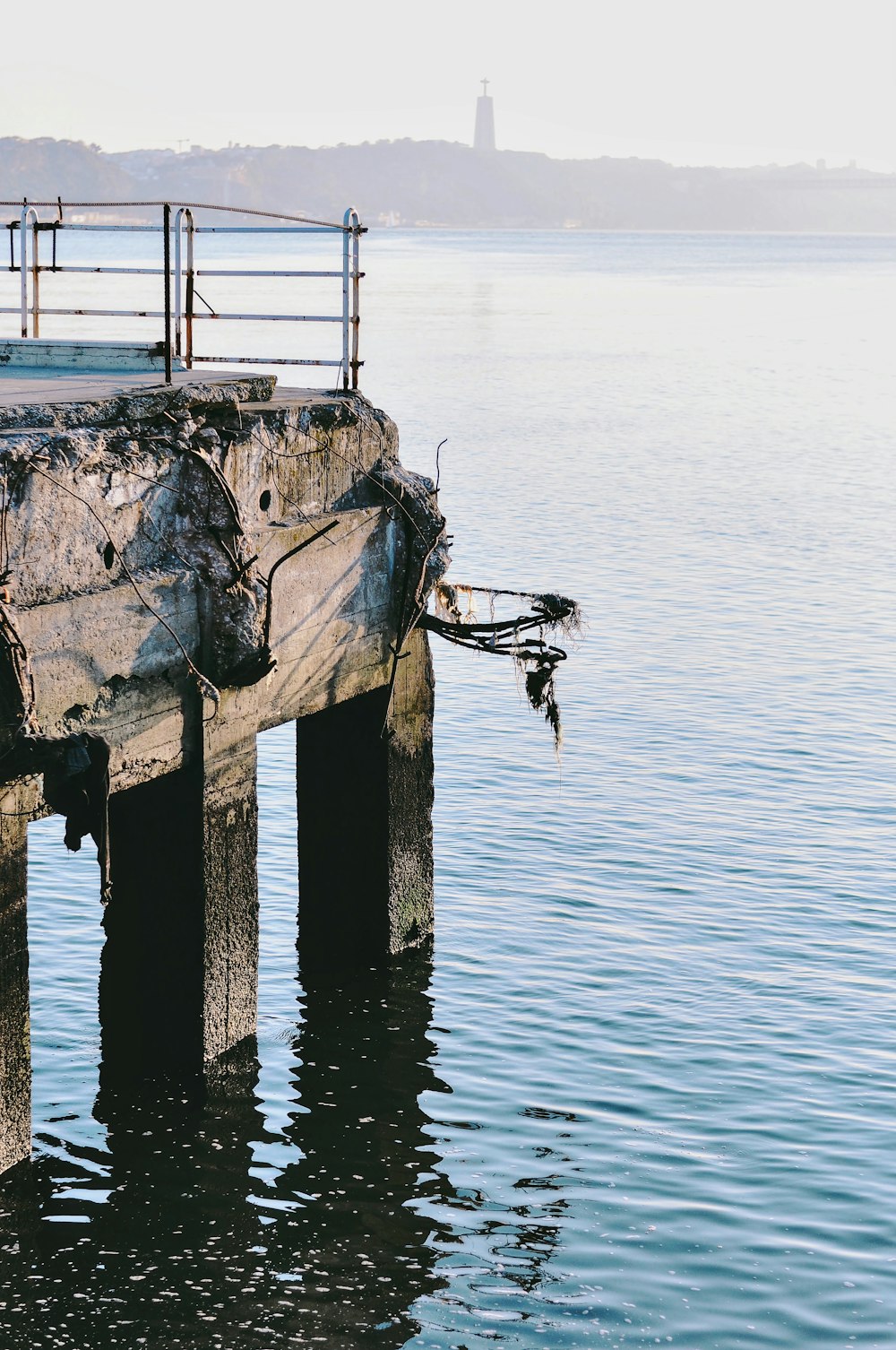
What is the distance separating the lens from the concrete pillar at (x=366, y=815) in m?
12.1

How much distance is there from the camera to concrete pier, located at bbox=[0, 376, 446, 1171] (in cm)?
848

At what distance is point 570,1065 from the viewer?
39.1 feet

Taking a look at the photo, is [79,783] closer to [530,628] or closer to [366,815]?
[366,815]

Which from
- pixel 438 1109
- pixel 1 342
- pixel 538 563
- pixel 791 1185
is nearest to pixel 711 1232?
pixel 791 1185

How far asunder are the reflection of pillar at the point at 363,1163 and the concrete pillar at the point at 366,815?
1.23ft

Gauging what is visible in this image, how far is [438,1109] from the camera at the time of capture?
37.2 feet

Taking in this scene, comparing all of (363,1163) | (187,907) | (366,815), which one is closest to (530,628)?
(366,815)

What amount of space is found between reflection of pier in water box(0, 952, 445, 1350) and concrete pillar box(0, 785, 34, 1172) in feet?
2.07

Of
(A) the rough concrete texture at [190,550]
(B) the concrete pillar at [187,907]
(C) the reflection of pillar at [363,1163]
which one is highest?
(A) the rough concrete texture at [190,550]

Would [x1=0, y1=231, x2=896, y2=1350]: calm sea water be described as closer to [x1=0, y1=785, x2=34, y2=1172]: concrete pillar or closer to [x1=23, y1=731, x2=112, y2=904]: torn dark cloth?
[x1=0, y1=785, x2=34, y2=1172]: concrete pillar

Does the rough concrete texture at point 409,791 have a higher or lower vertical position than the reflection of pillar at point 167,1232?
higher

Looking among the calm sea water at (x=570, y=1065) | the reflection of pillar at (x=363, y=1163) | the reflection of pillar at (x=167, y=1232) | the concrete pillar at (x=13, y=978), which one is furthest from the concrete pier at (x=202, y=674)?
the calm sea water at (x=570, y=1065)

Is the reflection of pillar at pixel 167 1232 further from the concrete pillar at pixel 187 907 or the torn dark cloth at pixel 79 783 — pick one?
the torn dark cloth at pixel 79 783

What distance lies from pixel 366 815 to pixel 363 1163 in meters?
2.45
